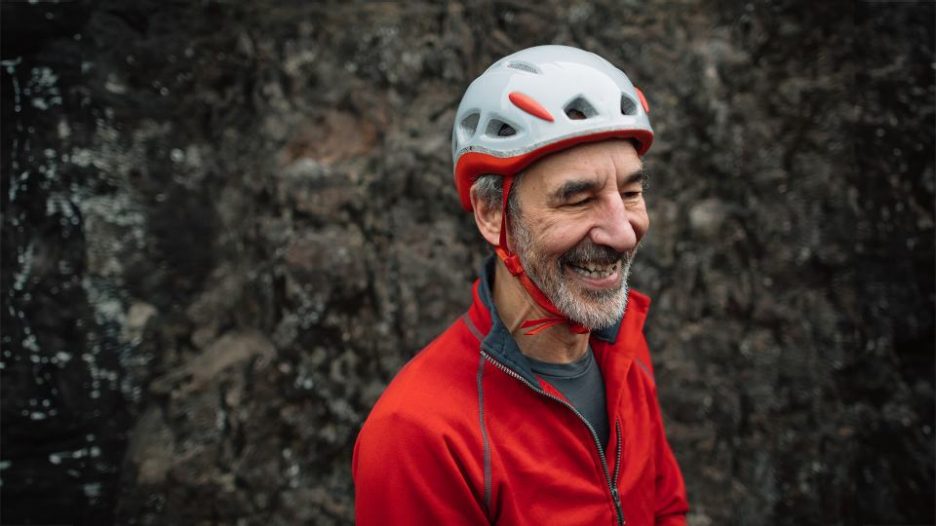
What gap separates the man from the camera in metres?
1.72

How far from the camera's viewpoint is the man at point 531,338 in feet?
5.63

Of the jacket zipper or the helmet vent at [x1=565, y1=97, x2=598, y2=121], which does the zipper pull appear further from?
the helmet vent at [x1=565, y1=97, x2=598, y2=121]

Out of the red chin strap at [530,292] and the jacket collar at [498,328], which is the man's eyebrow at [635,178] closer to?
the red chin strap at [530,292]

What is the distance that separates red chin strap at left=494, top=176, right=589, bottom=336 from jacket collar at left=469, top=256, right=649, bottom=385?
97mm

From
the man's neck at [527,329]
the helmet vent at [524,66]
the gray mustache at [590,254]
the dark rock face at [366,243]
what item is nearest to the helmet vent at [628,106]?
the helmet vent at [524,66]

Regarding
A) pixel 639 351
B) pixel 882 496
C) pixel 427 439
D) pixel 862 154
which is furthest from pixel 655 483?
pixel 862 154

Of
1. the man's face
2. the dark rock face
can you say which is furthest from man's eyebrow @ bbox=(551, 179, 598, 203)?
the dark rock face

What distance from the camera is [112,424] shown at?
2.91 metres

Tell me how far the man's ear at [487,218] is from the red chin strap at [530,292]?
0.8 inches

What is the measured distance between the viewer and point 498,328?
1.91 metres

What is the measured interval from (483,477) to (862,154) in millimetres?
2896

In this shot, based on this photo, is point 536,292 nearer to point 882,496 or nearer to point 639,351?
point 639,351

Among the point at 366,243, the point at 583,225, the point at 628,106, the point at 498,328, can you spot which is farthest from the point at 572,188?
the point at 366,243

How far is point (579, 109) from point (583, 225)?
12.8 inches
